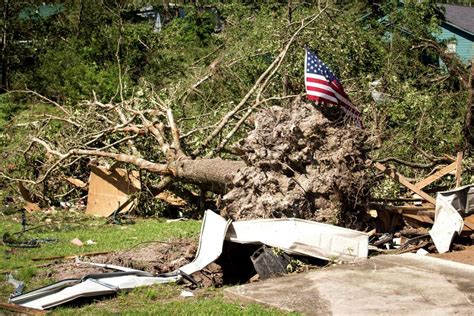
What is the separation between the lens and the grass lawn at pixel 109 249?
19.8 feet

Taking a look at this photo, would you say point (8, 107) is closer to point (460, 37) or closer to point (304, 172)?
point (304, 172)

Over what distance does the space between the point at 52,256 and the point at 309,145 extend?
3308 mm

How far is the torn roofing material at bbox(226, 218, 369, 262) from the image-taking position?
7.44 meters

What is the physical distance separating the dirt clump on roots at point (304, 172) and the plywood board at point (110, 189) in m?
3.68

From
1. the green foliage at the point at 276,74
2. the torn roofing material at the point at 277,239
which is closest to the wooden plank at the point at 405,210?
the torn roofing material at the point at 277,239

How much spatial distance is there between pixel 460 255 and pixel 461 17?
27283 mm

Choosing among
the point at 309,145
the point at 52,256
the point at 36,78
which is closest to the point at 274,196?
the point at 309,145

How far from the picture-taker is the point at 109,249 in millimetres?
8992

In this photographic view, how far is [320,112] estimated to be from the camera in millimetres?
8555

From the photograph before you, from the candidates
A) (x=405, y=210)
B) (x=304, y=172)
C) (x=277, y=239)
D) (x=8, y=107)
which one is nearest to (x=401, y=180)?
(x=405, y=210)

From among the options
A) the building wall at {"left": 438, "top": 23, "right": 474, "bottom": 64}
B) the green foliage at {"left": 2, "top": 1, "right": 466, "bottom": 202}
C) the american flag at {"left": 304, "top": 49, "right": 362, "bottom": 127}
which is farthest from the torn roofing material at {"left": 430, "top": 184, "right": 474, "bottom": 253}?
the building wall at {"left": 438, "top": 23, "right": 474, "bottom": 64}

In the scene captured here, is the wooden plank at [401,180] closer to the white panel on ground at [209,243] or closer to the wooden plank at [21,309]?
the white panel on ground at [209,243]

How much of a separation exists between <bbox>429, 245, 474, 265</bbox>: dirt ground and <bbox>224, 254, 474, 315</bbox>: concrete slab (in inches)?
14.2

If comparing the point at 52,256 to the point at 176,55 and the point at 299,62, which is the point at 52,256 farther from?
the point at 176,55
